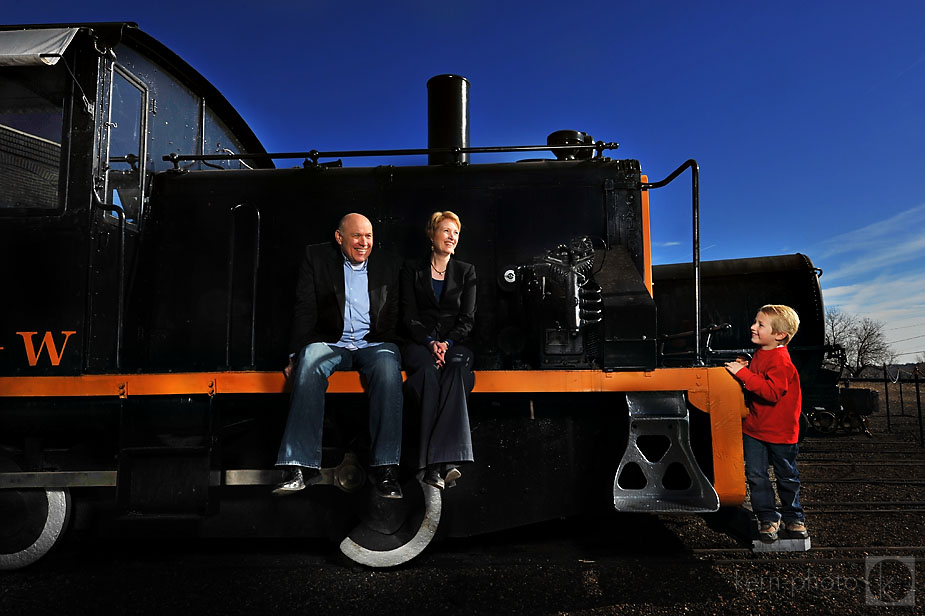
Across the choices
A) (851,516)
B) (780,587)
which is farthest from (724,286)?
(780,587)

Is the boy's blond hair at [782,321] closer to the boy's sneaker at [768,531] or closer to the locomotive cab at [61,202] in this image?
the boy's sneaker at [768,531]

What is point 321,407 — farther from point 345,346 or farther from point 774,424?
point 774,424

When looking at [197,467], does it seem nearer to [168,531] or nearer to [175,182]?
[168,531]

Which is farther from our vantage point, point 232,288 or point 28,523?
point 232,288

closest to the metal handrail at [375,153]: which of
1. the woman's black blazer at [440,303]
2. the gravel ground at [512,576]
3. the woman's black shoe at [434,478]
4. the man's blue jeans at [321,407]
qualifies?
the woman's black blazer at [440,303]

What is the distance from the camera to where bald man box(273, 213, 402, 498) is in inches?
114

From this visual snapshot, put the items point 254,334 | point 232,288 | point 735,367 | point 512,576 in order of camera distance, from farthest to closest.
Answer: point 232,288
point 254,334
point 735,367
point 512,576

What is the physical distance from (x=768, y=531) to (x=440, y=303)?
7.50 feet

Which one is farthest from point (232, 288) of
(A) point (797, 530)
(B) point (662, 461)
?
(A) point (797, 530)

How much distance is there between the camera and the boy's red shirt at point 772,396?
10.8 feet

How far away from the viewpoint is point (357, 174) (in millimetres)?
3896

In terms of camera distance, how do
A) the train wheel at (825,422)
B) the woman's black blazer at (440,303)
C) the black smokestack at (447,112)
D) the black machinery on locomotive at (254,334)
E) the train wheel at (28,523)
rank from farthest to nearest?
the train wheel at (825,422), the black smokestack at (447,112), the train wheel at (28,523), the woman's black blazer at (440,303), the black machinery on locomotive at (254,334)

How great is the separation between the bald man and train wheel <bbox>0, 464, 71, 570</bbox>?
5.17 feet

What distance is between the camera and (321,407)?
2939mm
